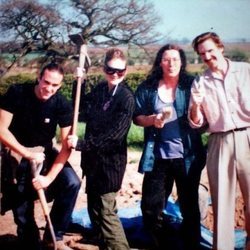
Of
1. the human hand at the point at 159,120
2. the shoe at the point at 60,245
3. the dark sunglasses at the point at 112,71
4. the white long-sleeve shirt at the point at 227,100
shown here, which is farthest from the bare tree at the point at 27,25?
the shoe at the point at 60,245

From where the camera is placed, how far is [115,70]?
1488 mm

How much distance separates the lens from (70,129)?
160 centimetres

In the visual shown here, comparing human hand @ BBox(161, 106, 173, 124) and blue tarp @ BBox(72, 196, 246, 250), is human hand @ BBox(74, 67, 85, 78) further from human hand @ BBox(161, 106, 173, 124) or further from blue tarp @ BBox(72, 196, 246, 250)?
blue tarp @ BBox(72, 196, 246, 250)

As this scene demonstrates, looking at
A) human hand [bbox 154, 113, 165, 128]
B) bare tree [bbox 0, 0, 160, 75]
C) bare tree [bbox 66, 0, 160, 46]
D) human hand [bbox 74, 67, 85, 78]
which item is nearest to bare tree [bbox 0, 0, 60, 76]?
bare tree [bbox 0, 0, 160, 75]

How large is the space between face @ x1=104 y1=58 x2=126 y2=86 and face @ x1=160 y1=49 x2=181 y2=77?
0.19 metres

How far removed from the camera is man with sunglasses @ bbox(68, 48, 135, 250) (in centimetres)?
146

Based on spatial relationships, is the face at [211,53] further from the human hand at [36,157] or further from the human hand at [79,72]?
the human hand at [36,157]

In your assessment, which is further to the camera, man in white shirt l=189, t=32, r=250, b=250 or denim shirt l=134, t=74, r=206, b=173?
denim shirt l=134, t=74, r=206, b=173

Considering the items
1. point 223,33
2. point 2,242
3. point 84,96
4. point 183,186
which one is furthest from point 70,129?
point 223,33

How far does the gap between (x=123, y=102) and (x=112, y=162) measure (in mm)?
273

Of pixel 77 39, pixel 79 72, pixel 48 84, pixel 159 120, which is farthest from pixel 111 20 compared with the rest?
pixel 159 120

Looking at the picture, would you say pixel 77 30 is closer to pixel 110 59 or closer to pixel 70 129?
pixel 110 59

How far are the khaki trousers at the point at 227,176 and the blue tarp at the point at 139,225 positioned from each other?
170 millimetres

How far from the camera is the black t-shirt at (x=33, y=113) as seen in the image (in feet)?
5.11
